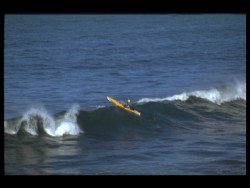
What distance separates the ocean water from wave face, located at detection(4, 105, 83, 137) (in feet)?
0.12

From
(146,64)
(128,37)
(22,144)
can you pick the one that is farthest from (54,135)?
(128,37)

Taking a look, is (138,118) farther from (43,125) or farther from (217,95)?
(217,95)

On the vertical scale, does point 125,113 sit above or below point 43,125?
above

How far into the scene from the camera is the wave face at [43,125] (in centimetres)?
1708

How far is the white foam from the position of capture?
2317cm

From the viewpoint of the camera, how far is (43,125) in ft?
57.5

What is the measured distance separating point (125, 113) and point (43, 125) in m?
3.39

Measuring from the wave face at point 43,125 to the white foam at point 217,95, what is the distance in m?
4.59
